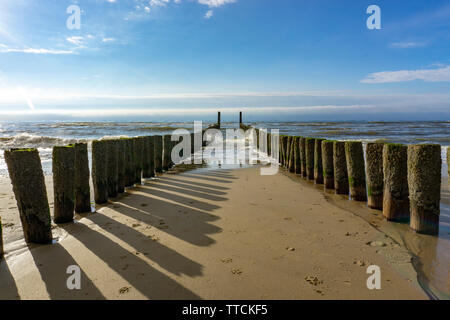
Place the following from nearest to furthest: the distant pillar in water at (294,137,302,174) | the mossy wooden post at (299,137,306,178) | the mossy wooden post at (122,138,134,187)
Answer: the mossy wooden post at (122,138,134,187) < the mossy wooden post at (299,137,306,178) < the distant pillar in water at (294,137,302,174)

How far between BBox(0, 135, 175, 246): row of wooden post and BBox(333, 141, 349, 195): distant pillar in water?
5070 mm

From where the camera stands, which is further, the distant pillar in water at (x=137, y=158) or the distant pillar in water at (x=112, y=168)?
the distant pillar in water at (x=137, y=158)

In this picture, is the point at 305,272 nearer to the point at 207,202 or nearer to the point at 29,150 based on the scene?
the point at 207,202

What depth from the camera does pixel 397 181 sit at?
4.69 meters

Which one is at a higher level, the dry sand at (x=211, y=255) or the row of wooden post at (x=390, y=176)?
the row of wooden post at (x=390, y=176)

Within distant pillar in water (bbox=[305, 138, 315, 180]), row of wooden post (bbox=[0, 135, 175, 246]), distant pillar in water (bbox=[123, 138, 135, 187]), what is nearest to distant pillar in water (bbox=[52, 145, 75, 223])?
row of wooden post (bbox=[0, 135, 175, 246])

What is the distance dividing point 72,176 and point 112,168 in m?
1.58

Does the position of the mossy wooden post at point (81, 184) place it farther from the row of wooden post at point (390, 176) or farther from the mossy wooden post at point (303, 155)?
the mossy wooden post at point (303, 155)

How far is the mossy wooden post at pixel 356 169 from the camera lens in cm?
593

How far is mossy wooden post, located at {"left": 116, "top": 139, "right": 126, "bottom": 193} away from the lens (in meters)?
6.86

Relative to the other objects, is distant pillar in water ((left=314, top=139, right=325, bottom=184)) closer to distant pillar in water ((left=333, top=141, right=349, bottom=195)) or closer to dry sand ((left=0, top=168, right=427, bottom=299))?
distant pillar in water ((left=333, top=141, right=349, bottom=195))

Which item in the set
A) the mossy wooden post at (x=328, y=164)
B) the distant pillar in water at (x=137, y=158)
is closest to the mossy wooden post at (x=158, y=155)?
the distant pillar in water at (x=137, y=158)

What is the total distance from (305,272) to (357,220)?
2.15 metres
